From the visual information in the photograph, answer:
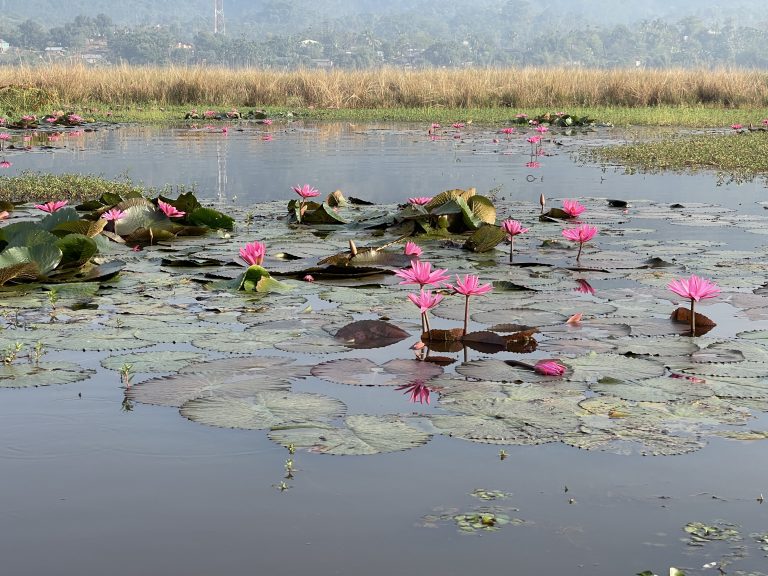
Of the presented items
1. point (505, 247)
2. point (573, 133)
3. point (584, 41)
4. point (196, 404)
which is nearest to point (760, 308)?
point (505, 247)

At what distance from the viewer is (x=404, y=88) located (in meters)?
24.5

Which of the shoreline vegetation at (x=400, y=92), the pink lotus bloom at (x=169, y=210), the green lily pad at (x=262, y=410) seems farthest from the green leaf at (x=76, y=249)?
the shoreline vegetation at (x=400, y=92)

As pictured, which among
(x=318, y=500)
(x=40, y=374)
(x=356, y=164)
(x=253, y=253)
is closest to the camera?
(x=318, y=500)

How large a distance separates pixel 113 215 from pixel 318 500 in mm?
3833

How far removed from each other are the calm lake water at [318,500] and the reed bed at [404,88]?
815 inches

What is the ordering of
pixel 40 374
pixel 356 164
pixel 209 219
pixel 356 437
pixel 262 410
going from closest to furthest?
pixel 356 437 < pixel 262 410 < pixel 40 374 < pixel 209 219 < pixel 356 164

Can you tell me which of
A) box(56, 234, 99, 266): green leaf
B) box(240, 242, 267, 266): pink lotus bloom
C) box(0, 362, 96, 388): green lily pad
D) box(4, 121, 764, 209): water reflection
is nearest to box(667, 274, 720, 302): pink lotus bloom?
box(240, 242, 267, 266): pink lotus bloom

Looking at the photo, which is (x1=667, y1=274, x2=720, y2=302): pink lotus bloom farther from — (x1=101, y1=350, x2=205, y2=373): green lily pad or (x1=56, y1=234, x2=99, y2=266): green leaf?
(x1=56, y1=234, x2=99, y2=266): green leaf

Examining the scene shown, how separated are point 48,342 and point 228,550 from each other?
186 centimetres

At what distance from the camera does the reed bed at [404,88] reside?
23.4 meters

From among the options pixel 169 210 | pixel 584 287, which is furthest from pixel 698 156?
pixel 584 287

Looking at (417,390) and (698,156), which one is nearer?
(417,390)

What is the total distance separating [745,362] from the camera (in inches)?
134

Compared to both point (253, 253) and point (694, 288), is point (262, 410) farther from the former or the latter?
point (253, 253)
